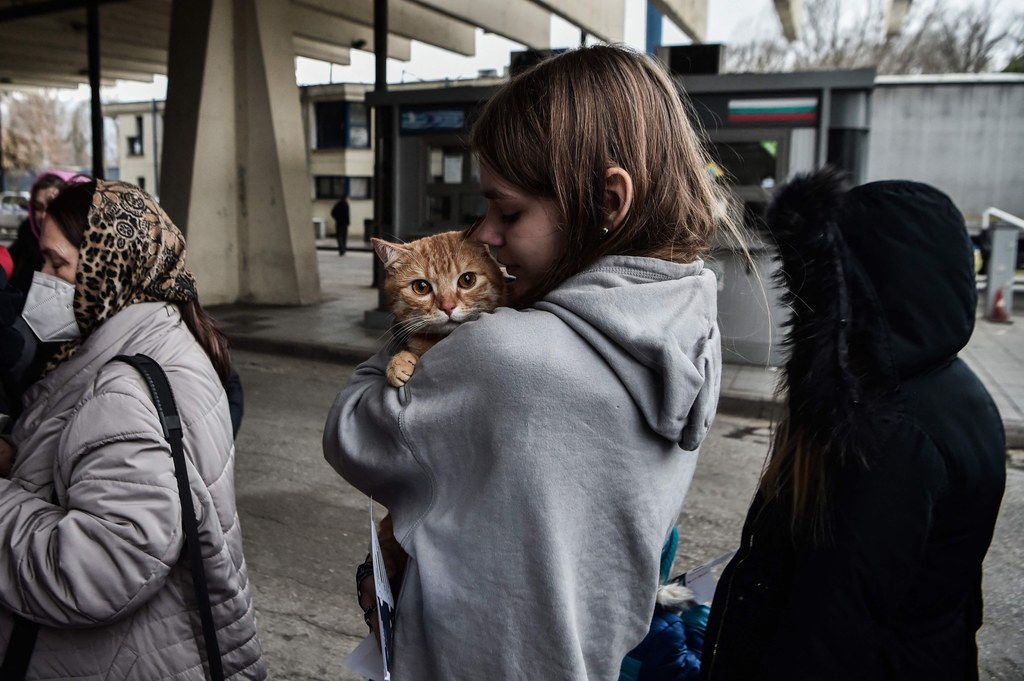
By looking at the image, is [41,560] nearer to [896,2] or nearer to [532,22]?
[532,22]

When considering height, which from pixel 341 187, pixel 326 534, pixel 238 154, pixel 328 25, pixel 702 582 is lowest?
pixel 326 534

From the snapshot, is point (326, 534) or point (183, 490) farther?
point (326, 534)

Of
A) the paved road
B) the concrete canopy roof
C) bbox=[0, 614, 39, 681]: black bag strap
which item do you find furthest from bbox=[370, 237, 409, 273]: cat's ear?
the concrete canopy roof

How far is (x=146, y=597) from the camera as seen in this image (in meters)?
1.65

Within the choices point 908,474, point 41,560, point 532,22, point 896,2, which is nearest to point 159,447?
point 41,560

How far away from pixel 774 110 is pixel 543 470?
8.33 m

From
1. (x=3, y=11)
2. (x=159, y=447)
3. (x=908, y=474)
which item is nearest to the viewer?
(x=908, y=474)

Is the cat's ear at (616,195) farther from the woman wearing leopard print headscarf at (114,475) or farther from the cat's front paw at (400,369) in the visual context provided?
the woman wearing leopard print headscarf at (114,475)

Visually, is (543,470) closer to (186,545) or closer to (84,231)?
(186,545)

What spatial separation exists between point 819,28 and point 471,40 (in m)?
30.0

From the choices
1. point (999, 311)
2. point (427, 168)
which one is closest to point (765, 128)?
point (427, 168)

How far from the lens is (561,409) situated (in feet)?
3.67

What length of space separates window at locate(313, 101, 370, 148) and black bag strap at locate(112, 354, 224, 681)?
126 ft

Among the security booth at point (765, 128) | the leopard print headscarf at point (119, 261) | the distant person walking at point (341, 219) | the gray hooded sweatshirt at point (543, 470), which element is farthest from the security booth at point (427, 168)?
the distant person walking at point (341, 219)
